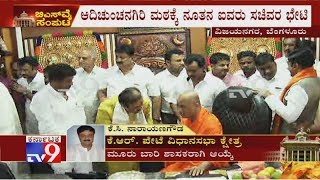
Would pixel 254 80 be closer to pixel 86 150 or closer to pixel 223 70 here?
pixel 223 70

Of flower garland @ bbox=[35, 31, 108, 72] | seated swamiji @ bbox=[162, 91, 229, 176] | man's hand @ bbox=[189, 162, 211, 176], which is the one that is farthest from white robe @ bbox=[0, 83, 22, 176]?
man's hand @ bbox=[189, 162, 211, 176]

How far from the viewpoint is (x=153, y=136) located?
4000mm

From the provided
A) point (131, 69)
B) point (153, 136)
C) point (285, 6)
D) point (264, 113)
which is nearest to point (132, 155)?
point (153, 136)

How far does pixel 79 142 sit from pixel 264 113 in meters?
1.15

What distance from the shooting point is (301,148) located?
398 cm

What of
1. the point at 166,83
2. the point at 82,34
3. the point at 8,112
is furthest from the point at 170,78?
the point at 8,112

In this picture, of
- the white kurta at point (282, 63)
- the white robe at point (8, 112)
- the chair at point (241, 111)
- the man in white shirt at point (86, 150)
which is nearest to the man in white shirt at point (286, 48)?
the white kurta at point (282, 63)

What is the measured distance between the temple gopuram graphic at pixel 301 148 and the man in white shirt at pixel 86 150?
1123mm

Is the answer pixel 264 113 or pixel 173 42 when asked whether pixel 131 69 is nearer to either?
pixel 173 42

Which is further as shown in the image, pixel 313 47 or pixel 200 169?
pixel 200 169

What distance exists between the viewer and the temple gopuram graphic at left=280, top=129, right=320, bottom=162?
3971 millimetres

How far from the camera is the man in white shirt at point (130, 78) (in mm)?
3984

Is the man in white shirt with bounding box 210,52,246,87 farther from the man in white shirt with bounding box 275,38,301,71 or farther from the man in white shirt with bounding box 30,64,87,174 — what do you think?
the man in white shirt with bounding box 30,64,87,174

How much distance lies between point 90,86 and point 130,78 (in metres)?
0.25
